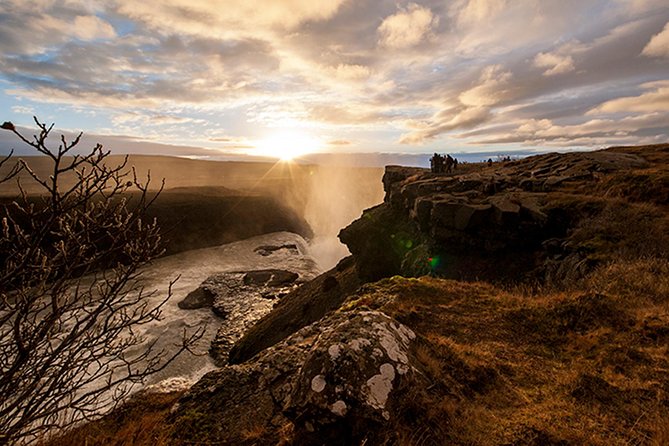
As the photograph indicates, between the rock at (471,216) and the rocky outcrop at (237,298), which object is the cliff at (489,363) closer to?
the rock at (471,216)

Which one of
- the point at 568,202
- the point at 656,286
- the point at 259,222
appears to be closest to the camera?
the point at 656,286

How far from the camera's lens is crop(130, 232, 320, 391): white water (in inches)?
1061

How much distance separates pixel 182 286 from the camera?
47500 mm

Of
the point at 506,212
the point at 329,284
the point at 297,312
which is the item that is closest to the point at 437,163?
the point at 329,284

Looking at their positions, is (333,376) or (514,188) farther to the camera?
(514,188)

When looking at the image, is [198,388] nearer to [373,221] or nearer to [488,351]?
[488,351]

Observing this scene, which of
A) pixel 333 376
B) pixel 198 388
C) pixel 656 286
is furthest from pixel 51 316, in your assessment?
pixel 656 286

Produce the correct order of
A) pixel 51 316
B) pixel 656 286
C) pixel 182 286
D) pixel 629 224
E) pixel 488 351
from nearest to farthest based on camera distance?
pixel 51 316
pixel 488 351
pixel 656 286
pixel 629 224
pixel 182 286

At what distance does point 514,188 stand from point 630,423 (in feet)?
80.8

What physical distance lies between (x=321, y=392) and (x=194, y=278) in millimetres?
50566

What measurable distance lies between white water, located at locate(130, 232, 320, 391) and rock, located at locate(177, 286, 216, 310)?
0.95 metres

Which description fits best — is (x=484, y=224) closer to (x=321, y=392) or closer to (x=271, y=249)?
(x=321, y=392)

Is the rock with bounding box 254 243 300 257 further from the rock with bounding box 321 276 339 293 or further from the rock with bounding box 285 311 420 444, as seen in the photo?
the rock with bounding box 285 311 420 444

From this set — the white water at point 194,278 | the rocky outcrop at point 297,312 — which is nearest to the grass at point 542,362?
the white water at point 194,278
